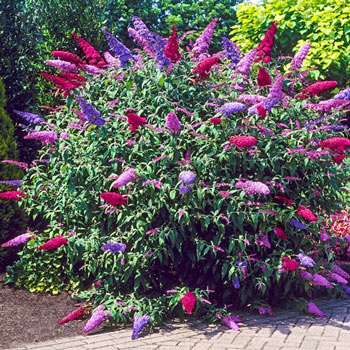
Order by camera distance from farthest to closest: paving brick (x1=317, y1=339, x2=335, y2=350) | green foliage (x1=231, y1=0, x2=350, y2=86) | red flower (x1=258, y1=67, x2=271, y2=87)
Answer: green foliage (x1=231, y1=0, x2=350, y2=86) → red flower (x1=258, y1=67, x2=271, y2=87) → paving brick (x1=317, y1=339, x2=335, y2=350)

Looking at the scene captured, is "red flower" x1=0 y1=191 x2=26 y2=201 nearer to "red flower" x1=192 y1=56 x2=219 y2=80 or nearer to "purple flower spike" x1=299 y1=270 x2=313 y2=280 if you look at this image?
"red flower" x1=192 y1=56 x2=219 y2=80

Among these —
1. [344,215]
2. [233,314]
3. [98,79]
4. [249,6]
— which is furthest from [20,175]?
[249,6]

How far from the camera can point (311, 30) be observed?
1126cm

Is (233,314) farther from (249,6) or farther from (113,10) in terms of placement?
(113,10)

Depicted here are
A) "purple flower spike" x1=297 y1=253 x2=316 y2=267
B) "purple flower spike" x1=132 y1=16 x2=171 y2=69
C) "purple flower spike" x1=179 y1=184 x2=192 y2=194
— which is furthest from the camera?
"purple flower spike" x1=132 y1=16 x2=171 y2=69

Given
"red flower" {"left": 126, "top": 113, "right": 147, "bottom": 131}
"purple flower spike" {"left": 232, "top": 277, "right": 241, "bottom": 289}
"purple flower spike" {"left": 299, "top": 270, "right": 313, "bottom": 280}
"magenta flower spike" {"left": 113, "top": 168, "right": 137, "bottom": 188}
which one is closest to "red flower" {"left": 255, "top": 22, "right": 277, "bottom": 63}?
"red flower" {"left": 126, "top": 113, "right": 147, "bottom": 131}

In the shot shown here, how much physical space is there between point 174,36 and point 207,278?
231cm

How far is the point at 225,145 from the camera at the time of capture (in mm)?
4965

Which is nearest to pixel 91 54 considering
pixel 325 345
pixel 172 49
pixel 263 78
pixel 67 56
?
pixel 67 56

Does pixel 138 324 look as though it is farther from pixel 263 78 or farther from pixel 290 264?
pixel 263 78

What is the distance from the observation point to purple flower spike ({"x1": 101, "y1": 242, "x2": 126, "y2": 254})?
4.67 meters

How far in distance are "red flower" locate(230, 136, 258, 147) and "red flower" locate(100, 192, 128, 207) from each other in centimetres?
107

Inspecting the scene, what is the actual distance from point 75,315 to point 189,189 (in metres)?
1.63

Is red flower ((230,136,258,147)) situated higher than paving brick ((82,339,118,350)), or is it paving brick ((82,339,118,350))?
red flower ((230,136,258,147))
